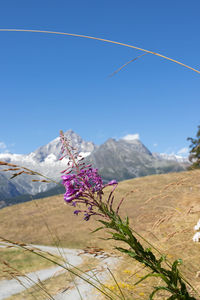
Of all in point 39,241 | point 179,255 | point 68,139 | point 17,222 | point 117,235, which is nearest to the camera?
point 117,235

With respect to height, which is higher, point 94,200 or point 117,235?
point 94,200

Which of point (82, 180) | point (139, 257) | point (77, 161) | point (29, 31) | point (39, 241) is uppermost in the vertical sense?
point (29, 31)

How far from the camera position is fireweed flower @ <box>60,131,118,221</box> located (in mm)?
1455

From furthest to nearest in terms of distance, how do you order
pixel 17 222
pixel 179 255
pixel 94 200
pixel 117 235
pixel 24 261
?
pixel 17 222 → pixel 24 261 → pixel 179 255 → pixel 94 200 → pixel 117 235

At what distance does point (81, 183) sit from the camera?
1.47m

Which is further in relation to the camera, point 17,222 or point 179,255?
point 17,222

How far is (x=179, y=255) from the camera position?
5.54m

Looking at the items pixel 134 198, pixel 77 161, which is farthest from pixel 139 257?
pixel 134 198

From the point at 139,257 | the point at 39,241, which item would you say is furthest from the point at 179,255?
the point at 39,241

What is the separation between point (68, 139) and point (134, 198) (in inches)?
656

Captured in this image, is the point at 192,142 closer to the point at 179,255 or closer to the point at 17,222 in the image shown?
the point at 17,222

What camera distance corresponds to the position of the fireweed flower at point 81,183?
4.77 ft

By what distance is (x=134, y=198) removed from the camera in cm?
1773

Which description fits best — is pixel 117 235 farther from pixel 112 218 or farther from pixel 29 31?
pixel 29 31
